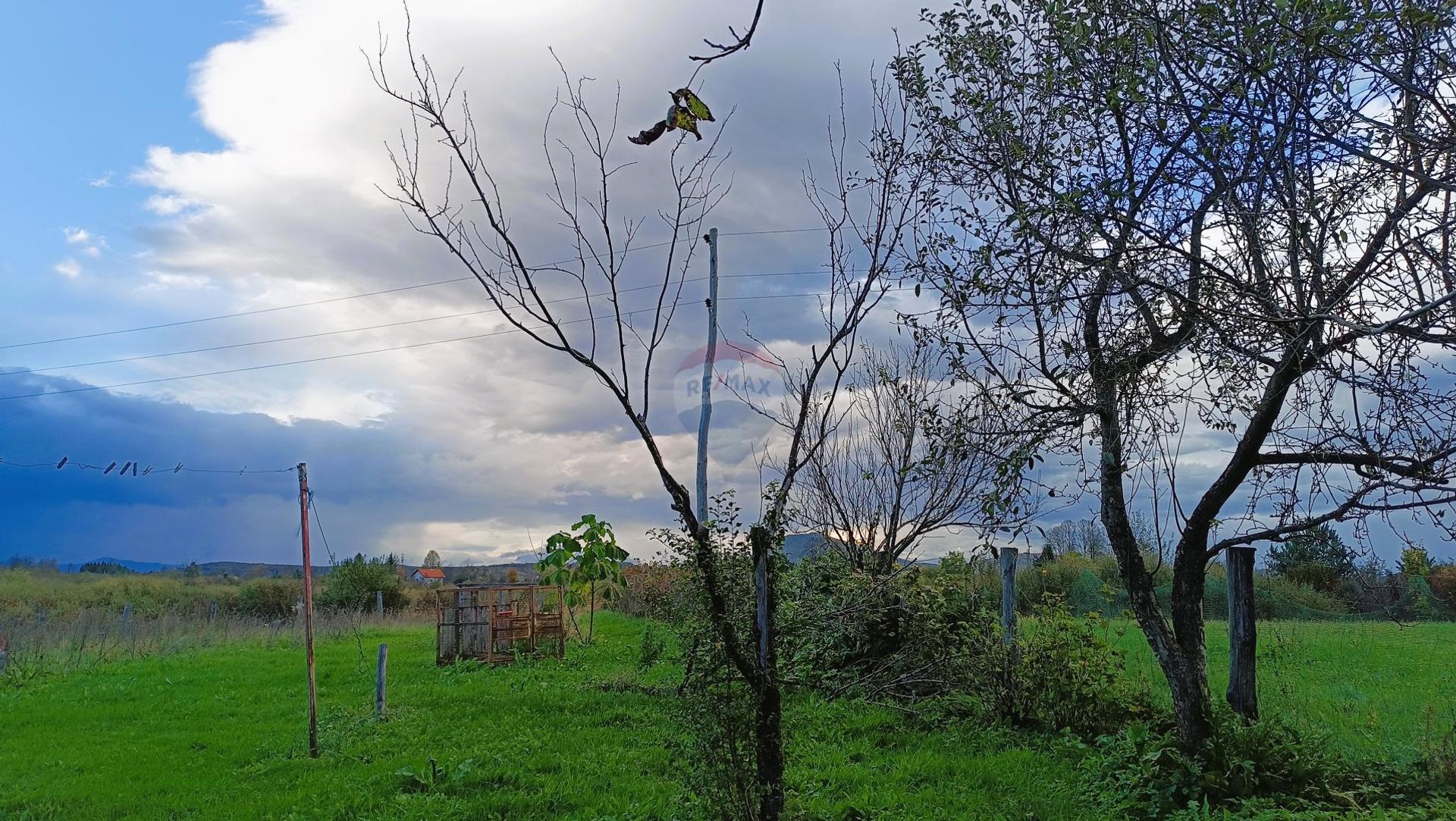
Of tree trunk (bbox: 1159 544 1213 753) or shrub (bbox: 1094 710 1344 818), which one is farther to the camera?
tree trunk (bbox: 1159 544 1213 753)

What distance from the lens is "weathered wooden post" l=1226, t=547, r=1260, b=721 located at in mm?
5777

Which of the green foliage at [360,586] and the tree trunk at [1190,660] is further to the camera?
the green foliage at [360,586]

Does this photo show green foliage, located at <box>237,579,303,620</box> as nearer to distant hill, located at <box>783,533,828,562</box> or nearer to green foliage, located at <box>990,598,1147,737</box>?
distant hill, located at <box>783,533,828,562</box>

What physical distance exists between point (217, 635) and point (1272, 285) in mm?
18878

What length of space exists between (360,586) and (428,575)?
609cm

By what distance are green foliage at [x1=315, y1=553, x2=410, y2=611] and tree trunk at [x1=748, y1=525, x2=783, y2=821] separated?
23559mm

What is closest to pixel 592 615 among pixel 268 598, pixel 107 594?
pixel 268 598

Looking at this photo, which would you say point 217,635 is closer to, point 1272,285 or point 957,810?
point 957,810

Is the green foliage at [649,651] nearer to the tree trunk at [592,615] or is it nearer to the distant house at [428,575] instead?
the tree trunk at [592,615]

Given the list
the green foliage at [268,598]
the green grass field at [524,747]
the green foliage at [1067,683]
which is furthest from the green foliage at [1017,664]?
the green foliage at [268,598]

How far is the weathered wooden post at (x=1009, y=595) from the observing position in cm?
748

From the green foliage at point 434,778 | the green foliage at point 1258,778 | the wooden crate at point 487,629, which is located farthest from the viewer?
the wooden crate at point 487,629

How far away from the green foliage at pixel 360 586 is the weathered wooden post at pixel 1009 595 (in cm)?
2173

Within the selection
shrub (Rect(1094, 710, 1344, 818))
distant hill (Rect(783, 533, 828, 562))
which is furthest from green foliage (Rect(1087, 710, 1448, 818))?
distant hill (Rect(783, 533, 828, 562))
